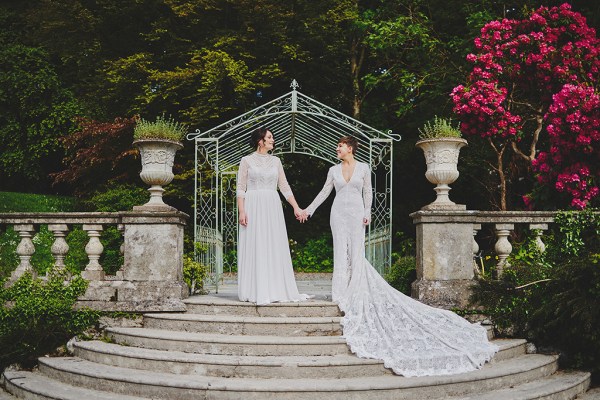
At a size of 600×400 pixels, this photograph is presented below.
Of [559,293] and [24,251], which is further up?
[24,251]

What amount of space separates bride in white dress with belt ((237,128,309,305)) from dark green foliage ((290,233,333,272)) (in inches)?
355

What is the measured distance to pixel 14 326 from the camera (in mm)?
6242

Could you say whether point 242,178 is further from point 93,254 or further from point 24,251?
point 24,251

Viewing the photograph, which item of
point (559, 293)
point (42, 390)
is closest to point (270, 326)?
point (42, 390)

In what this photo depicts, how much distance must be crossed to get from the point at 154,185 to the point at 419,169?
12.2m

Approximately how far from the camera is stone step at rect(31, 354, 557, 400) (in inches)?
192

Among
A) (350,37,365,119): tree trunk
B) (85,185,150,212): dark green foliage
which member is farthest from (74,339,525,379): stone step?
(350,37,365,119): tree trunk

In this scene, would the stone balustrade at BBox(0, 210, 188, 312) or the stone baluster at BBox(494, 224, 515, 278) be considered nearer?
the stone balustrade at BBox(0, 210, 188, 312)

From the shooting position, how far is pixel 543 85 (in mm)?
10922

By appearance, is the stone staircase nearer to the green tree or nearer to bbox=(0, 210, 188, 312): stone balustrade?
bbox=(0, 210, 188, 312): stone balustrade

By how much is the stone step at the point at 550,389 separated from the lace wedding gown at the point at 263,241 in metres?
2.34

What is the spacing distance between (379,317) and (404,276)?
1598 mm

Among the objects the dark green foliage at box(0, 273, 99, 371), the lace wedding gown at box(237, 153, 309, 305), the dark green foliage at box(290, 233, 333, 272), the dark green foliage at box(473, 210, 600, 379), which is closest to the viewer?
the dark green foliage at box(473, 210, 600, 379)

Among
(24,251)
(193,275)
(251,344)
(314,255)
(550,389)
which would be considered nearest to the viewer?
(550,389)
